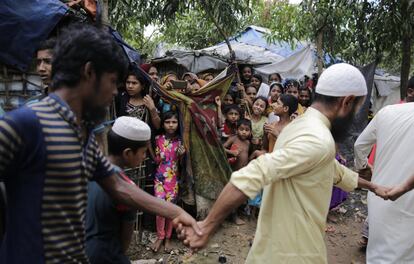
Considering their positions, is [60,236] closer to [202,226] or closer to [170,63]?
[202,226]

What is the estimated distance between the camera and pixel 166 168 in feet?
14.0

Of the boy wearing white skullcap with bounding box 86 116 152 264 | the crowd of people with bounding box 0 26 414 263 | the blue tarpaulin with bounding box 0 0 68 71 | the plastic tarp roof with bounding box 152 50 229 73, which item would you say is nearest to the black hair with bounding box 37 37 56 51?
the blue tarpaulin with bounding box 0 0 68 71

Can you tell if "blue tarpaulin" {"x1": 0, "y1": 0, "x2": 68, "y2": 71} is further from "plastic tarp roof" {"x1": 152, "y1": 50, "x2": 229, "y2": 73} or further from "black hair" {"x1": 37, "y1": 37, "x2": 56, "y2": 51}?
"plastic tarp roof" {"x1": 152, "y1": 50, "x2": 229, "y2": 73}

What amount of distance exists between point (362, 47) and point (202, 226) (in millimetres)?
7776

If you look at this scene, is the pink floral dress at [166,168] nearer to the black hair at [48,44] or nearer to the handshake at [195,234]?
the black hair at [48,44]

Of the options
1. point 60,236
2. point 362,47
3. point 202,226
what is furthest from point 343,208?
point 60,236

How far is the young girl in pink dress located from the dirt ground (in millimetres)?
226

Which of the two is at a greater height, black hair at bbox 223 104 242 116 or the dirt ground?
black hair at bbox 223 104 242 116

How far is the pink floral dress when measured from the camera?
13.9 ft

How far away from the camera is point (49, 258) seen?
1290 mm

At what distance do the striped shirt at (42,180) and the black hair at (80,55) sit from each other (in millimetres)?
92

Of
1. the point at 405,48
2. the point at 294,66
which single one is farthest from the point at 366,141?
the point at 294,66

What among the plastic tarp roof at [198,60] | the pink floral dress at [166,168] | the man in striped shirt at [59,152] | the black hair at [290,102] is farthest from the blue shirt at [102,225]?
the plastic tarp roof at [198,60]

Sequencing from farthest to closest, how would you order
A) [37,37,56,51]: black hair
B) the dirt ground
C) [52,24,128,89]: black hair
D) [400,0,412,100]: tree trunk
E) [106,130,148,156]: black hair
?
[400,0,412,100]: tree trunk, the dirt ground, [37,37,56,51]: black hair, [106,130,148,156]: black hair, [52,24,128,89]: black hair
